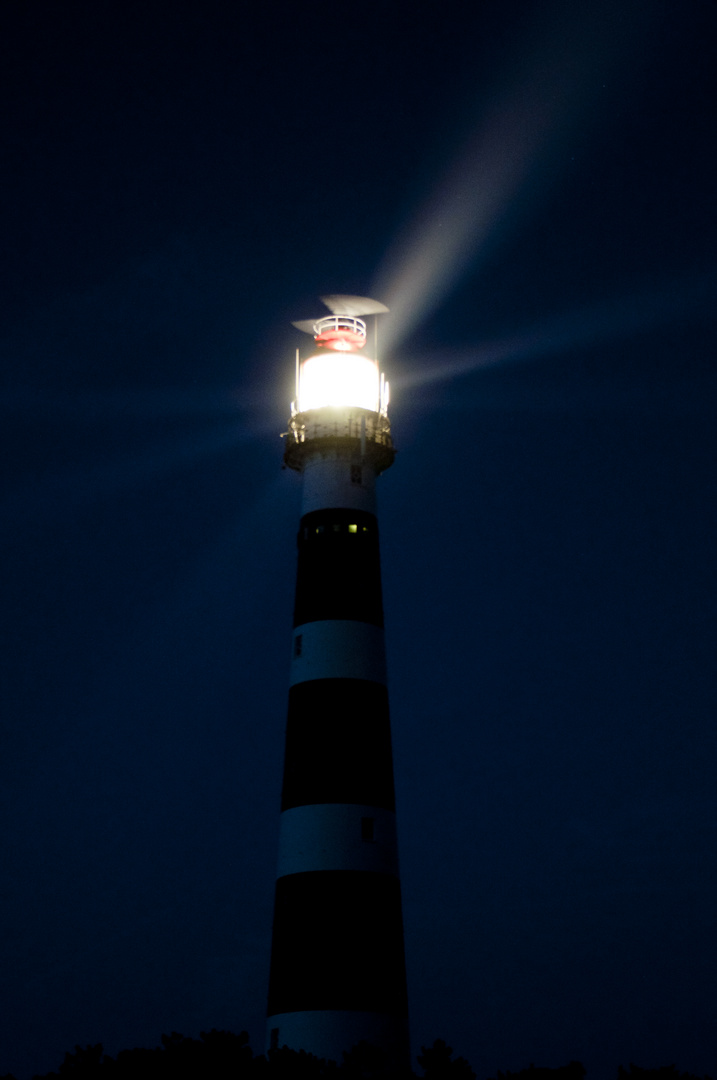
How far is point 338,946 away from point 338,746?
470cm

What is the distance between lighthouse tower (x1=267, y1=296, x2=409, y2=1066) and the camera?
109 feet

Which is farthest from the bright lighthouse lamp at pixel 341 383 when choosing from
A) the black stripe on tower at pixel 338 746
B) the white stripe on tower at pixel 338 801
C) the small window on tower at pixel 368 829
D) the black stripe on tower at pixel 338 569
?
the small window on tower at pixel 368 829

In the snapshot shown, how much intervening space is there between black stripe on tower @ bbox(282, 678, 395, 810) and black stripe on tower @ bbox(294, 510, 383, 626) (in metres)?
1.91

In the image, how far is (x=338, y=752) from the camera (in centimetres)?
3516

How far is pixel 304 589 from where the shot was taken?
123 ft

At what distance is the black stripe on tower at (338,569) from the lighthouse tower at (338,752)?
1.4 inches

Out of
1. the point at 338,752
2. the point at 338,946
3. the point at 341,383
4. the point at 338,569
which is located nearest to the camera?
the point at 338,946

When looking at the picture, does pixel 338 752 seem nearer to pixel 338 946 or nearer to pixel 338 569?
pixel 338 946

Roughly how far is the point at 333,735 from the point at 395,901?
13.8 ft

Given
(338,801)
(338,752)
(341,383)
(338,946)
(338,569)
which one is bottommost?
(338,946)

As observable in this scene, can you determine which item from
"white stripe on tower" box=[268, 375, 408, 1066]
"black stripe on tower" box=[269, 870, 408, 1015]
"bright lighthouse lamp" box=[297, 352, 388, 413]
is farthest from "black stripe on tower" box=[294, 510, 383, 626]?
"black stripe on tower" box=[269, 870, 408, 1015]

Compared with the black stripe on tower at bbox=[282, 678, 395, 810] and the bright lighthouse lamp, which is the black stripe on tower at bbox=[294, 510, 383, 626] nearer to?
the black stripe on tower at bbox=[282, 678, 395, 810]

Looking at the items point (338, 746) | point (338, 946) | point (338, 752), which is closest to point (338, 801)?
point (338, 752)

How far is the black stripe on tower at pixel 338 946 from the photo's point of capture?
3319 cm
